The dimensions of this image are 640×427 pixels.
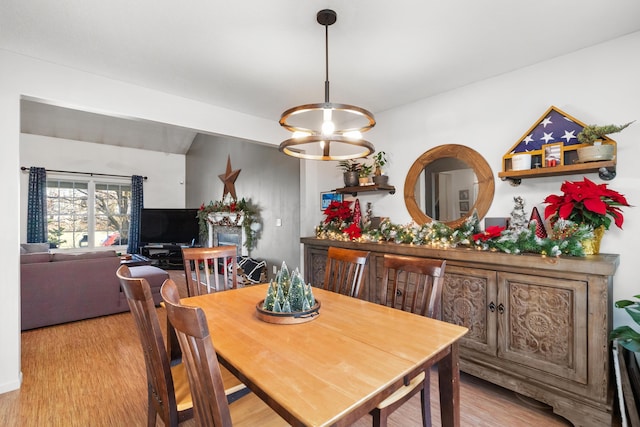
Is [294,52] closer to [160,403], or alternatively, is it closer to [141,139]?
[160,403]

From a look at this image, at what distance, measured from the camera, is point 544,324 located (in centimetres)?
197

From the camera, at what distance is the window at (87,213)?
256 inches

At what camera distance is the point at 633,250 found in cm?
207

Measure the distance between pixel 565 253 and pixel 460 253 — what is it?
62cm

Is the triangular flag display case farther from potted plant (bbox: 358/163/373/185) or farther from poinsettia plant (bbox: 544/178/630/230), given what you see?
potted plant (bbox: 358/163/373/185)

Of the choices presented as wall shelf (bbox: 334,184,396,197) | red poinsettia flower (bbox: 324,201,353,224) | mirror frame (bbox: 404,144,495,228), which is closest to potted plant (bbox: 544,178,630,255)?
mirror frame (bbox: 404,144,495,228)

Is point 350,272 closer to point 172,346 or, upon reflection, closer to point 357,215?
point 172,346

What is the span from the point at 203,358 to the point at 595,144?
8.51ft

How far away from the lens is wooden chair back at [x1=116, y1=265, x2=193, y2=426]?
3.94 feet

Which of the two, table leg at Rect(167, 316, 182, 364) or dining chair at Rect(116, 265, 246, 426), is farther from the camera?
table leg at Rect(167, 316, 182, 364)

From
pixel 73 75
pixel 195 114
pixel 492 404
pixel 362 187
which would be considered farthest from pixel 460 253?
pixel 73 75

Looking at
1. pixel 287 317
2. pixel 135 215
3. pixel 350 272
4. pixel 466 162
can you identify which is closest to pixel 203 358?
pixel 287 317

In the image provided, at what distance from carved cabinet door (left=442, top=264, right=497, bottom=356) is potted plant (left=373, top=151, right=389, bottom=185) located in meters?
1.31

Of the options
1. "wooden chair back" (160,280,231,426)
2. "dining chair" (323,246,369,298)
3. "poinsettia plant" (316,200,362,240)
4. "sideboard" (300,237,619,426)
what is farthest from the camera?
"poinsettia plant" (316,200,362,240)
